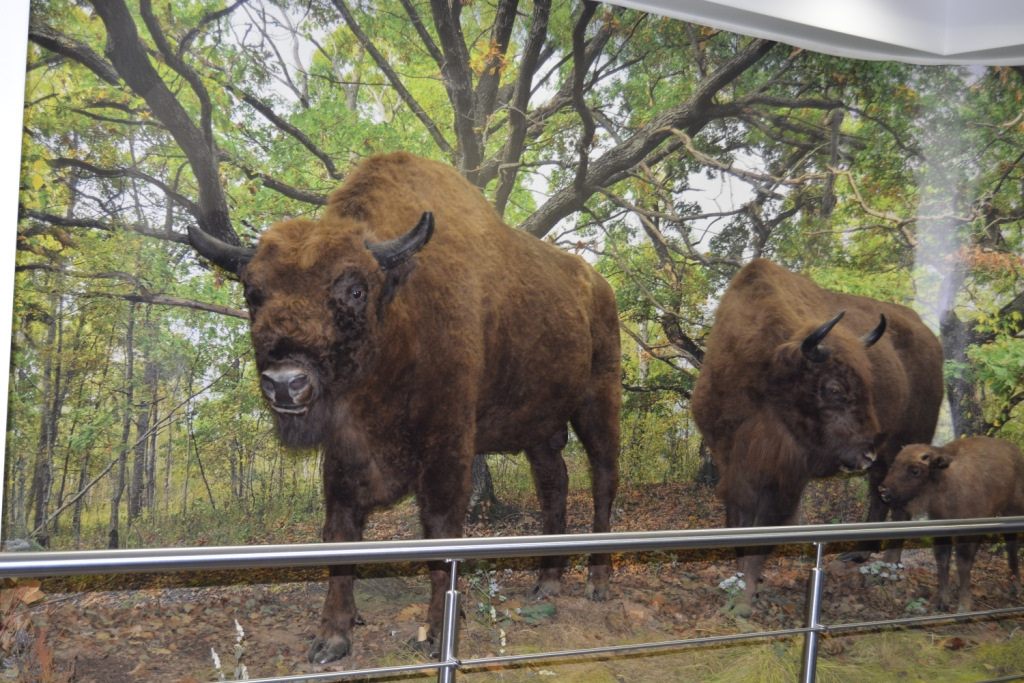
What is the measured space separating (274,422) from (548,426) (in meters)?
1.28

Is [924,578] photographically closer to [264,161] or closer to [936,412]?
[936,412]

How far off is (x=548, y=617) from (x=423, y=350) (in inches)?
55.5

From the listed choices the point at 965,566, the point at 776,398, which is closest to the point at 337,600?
the point at 776,398

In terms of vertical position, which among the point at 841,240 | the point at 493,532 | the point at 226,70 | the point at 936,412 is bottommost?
the point at 493,532

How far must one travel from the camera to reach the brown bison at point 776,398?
440 cm

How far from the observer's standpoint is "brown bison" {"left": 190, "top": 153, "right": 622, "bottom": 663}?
3.16 m

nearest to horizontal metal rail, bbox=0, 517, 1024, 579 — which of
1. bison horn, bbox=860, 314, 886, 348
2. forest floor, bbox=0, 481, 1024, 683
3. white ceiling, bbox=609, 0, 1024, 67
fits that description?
forest floor, bbox=0, 481, 1024, 683

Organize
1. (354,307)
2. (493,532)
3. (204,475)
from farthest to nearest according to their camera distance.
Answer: (493,532) → (204,475) → (354,307)

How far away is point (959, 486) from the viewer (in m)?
4.95

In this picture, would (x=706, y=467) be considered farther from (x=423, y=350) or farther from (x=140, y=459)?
(x=140, y=459)

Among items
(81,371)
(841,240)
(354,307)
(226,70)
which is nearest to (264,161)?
(226,70)

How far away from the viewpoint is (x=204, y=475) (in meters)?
3.47

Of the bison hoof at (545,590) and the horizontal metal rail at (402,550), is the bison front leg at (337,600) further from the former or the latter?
the horizontal metal rail at (402,550)

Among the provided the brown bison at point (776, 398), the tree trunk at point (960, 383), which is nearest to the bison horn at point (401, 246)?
the brown bison at point (776, 398)
